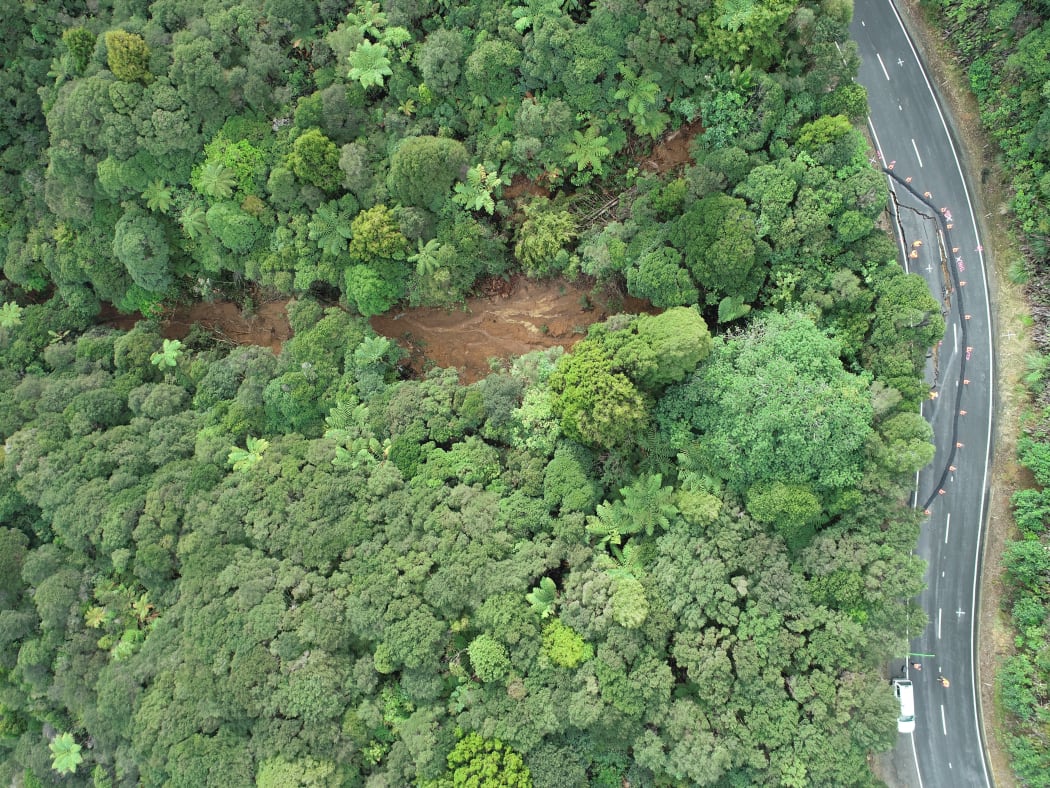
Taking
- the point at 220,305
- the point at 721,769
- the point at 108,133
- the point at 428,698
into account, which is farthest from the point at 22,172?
the point at 721,769

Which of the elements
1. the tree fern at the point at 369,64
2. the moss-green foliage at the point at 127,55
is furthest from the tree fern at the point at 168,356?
the tree fern at the point at 369,64

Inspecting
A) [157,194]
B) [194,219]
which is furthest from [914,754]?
[157,194]

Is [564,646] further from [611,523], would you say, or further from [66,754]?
[66,754]

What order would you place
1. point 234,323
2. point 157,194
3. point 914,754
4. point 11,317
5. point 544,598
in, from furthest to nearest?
point 234,323 → point 11,317 → point 157,194 → point 914,754 → point 544,598

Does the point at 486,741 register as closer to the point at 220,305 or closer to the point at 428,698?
the point at 428,698

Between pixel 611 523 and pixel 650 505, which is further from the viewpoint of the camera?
pixel 611 523
